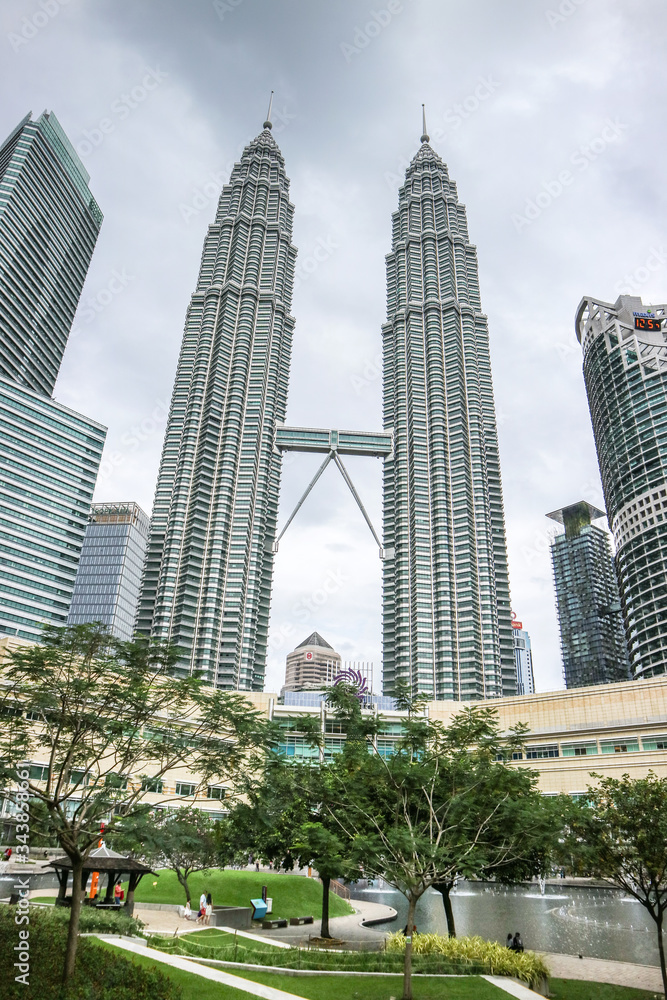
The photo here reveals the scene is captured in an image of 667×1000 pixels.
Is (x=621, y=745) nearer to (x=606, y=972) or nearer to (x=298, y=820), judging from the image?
(x=606, y=972)

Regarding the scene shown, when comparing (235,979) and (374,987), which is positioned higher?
(235,979)

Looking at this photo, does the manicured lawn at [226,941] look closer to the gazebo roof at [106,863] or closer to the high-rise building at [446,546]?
the gazebo roof at [106,863]

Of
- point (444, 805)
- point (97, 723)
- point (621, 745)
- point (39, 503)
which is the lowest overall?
point (444, 805)

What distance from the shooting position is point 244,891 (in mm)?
44688

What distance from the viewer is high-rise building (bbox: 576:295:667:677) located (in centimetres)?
15125

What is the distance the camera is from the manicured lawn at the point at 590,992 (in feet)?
71.6

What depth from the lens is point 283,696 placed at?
121062mm

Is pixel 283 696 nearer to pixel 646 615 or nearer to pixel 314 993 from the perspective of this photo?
pixel 646 615

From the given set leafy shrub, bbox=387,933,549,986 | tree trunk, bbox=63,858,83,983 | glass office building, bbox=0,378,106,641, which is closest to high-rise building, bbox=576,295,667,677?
leafy shrub, bbox=387,933,549,986

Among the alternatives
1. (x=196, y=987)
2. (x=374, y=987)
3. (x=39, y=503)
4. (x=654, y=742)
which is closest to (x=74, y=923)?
(x=196, y=987)

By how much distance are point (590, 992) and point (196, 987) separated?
13670mm

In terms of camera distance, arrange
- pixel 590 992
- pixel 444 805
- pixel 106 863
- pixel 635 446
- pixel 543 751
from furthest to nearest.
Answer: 1. pixel 635 446
2. pixel 543 751
3. pixel 106 863
4. pixel 444 805
5. pixel 590 992

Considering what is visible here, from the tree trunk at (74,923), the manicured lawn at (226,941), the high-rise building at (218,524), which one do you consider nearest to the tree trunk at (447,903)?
the manicured lawn at (226,941)

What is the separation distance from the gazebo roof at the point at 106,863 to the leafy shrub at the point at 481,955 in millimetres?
12301
